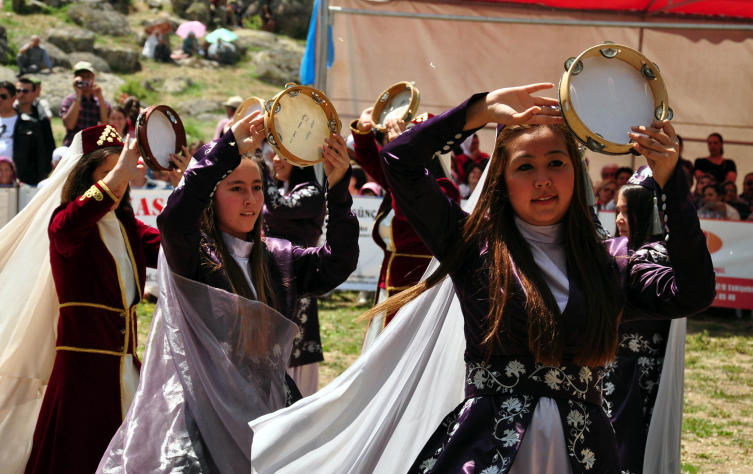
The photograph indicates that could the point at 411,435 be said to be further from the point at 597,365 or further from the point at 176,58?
the point at 176,58

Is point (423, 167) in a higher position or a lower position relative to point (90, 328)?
higher

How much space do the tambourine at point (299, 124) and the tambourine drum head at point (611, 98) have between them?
111cm

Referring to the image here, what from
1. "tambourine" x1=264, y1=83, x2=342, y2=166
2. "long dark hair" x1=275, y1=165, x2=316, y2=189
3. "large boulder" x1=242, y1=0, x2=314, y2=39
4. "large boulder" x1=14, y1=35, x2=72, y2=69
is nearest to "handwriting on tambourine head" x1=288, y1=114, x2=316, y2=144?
"tambourine" x1=264, y1=83, x2=342, y2=166

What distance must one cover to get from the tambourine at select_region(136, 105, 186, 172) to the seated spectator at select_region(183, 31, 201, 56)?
96.5 feet

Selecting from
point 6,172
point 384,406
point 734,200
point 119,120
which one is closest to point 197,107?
point 119,120

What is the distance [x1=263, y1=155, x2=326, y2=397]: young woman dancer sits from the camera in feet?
16.3

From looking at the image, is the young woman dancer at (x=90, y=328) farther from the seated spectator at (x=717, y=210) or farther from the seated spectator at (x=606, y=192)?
the seated spectator at (x=606, y=192)

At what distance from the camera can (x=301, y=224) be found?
A: 5129mm

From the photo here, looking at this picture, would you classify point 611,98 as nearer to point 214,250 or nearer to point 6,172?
point 214,250

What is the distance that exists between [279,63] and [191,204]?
29.6 m

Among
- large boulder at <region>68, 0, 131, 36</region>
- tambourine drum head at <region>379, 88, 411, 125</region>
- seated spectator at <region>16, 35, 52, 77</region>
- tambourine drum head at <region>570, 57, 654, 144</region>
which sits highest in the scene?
large boulder at <region>68, 0, 131, 36</region>

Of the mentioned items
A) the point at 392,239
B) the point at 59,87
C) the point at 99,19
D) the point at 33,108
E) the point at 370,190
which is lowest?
the point at 392,239

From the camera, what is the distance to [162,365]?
8.95ft

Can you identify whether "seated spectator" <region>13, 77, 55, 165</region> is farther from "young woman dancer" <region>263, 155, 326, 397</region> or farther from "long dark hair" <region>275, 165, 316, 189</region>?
"young woman dancer" <region>263, 155, 326, 397</region>
